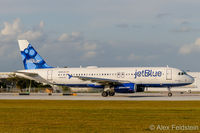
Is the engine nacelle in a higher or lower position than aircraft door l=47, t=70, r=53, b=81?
lower

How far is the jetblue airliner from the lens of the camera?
5953 cm

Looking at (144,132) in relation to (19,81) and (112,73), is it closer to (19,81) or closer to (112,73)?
(112,73)

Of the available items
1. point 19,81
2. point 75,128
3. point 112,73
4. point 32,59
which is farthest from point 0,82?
point 75,128

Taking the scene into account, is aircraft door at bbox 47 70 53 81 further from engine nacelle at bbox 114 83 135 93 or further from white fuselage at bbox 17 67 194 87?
engine nacelle at bbox 114 83 135 93

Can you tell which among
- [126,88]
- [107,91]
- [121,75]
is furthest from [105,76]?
[126,88]

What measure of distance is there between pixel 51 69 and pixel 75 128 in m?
49.4

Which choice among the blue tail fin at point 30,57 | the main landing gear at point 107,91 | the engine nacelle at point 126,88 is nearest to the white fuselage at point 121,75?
the blue tail fin at point 30,57

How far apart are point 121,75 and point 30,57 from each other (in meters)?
18.5

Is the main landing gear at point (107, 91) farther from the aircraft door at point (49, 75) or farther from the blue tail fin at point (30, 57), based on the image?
the blue tail fin at point (30, 57)

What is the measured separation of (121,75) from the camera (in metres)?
61.8

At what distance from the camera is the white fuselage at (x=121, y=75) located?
5953cm

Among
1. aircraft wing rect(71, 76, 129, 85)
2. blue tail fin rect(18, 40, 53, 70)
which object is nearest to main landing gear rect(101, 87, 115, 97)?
aircraft wing rect(71, 76, 129, 85)

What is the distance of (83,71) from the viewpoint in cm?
6538

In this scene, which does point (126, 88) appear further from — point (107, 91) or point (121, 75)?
point (107, 91)
